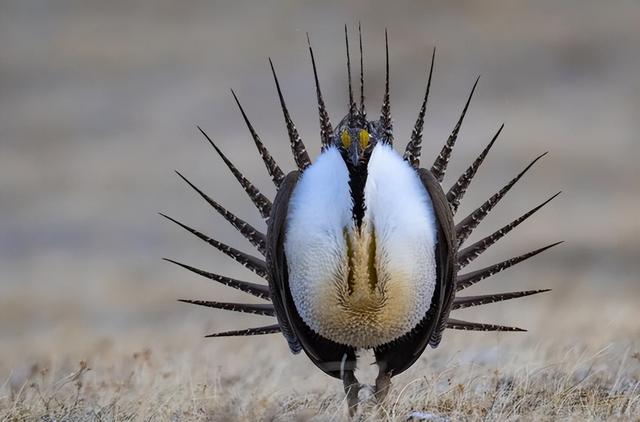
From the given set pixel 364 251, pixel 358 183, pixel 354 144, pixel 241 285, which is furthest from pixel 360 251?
pixel 241 285

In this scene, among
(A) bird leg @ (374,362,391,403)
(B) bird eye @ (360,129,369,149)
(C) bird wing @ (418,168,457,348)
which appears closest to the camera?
(B) bird eye @ (360,129,369,149)

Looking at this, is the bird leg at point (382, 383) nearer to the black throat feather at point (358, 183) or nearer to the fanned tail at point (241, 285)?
the fanned tail at point (241, 285)

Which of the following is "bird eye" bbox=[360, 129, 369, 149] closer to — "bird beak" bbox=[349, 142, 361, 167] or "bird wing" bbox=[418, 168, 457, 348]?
"bird beak" bbox=[349, 142, 361, 167]

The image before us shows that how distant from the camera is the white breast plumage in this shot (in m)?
4.39

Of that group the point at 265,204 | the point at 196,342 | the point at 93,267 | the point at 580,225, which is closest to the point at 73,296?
the point at 93,267

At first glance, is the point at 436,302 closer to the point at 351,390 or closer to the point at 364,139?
the point at 351,390

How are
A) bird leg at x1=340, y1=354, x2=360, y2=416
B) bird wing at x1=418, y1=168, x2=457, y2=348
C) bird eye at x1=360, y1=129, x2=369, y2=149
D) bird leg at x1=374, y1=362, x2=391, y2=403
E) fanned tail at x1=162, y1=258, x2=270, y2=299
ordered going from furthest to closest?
fanned tail at x1=162, y1=258, x2=270, y2=299
bird leg at x1=374, y1=362, x2=391, y2=403
bird leg at x1=340, y1=354, x2=360, y2=416
bird wing at x1=418, y1=168, x2=457, y2=348
bird eye at x1=360, y1=129, x2=369, y2=149

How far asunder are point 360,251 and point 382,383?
66 cm

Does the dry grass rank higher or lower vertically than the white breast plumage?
lower

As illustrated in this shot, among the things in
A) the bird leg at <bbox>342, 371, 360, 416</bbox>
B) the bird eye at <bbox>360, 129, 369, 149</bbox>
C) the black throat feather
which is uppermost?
the bird eye at <bbox>360, 129, 369, 149</bbox>

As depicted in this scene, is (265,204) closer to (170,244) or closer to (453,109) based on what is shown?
(170,244)

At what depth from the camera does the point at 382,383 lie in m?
4.82

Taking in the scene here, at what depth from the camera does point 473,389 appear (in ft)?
16.5

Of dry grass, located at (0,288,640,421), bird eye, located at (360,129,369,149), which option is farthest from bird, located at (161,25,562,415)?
dry grass, located at (0,288,640,421)
